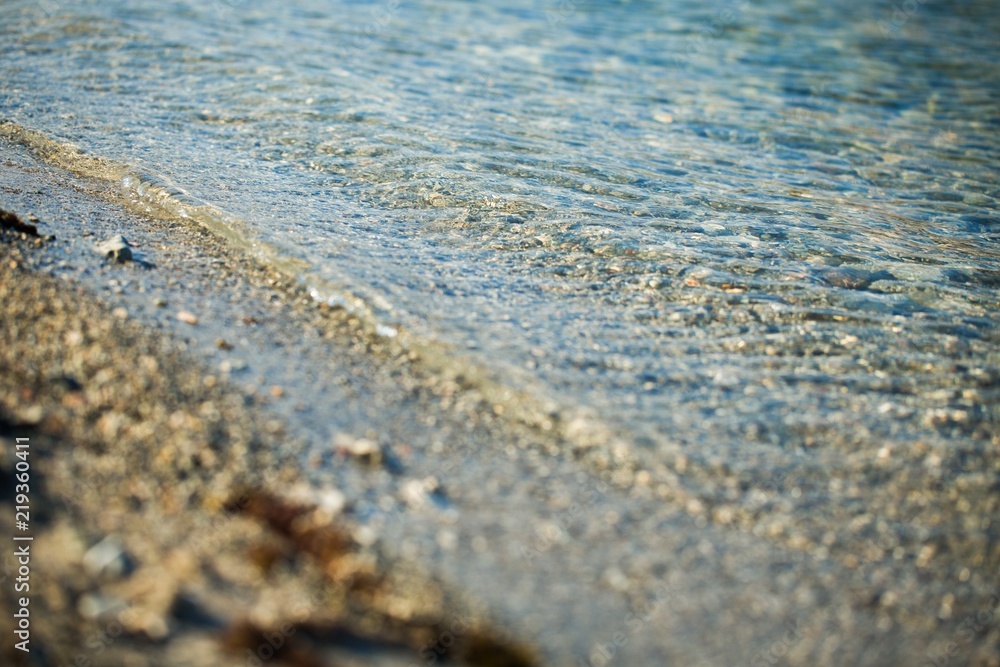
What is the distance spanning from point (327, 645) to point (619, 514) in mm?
1230

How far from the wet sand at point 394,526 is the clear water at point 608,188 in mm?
437

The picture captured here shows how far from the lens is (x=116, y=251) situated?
4.41 metres

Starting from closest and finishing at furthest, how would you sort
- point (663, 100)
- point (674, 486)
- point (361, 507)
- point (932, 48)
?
1. point (361, 507)
2. point (674, 486)
3. point (663, 100)
4. point (932, 48)

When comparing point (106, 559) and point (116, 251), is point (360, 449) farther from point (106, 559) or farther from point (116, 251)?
point (116, 251)

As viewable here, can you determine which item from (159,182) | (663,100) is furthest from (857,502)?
(663,100)

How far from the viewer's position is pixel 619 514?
117 inches

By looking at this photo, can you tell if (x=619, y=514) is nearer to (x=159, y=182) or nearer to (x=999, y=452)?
(x=999, y=452)

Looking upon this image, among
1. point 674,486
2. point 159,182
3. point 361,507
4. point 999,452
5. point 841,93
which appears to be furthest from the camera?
point 841,93

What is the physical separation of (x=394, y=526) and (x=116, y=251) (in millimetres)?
2747

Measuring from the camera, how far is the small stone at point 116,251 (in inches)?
173

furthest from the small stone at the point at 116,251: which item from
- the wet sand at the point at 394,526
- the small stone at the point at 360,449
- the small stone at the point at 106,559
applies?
the small stone at the point at 106,559

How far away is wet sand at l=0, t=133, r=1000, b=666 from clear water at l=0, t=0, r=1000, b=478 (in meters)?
0.44

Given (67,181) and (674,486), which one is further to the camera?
(67,181)

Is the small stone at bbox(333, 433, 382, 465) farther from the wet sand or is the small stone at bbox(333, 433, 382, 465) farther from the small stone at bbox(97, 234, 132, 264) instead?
the small stone at bbox(97, 234, 132, 264)
